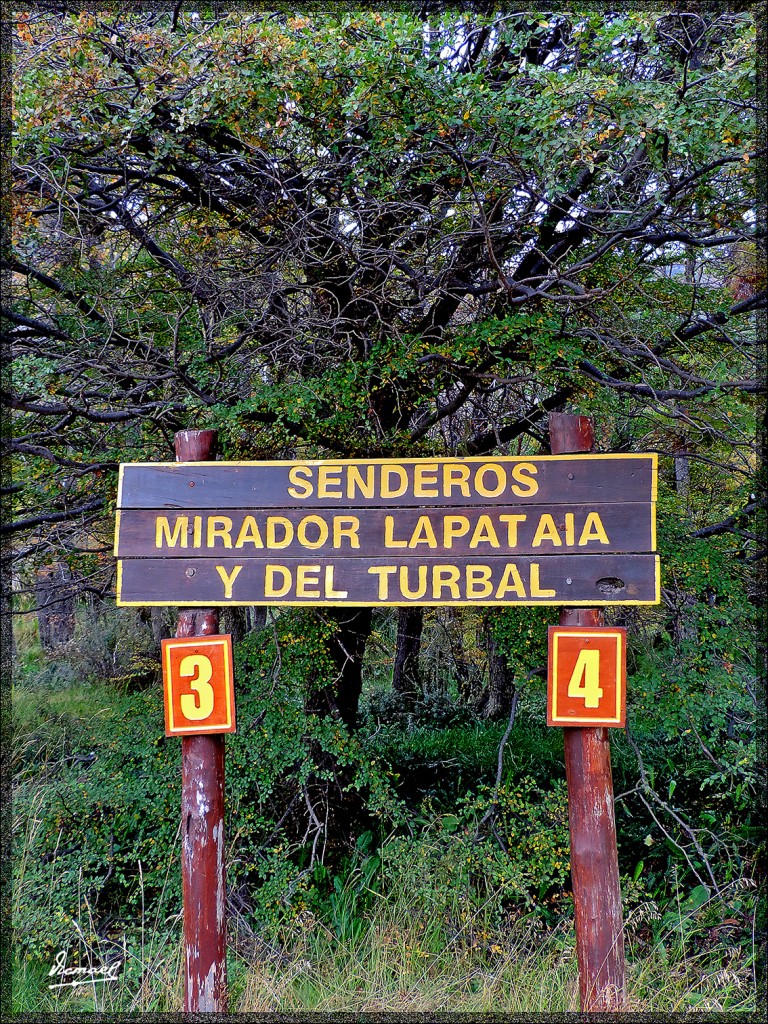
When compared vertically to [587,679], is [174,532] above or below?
above

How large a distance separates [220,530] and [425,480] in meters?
0.96

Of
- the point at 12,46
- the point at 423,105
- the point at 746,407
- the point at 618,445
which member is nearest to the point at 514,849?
the point at 618,445

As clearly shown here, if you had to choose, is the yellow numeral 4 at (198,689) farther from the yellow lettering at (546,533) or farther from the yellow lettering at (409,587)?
the yellow lettering at (546,533)

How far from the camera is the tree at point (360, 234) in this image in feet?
10.6

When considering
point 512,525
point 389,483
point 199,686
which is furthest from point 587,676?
point 199,686

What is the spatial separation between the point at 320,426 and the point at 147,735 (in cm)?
239

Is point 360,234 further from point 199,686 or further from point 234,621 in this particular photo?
point 234,621

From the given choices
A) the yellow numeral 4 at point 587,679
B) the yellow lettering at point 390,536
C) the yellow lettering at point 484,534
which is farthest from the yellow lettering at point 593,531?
the yellow lettering at point 390,536

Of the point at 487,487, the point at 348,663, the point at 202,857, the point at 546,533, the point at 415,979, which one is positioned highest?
the point at 487,487

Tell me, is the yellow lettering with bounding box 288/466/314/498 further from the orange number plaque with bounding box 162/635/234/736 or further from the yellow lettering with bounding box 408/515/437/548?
the orange number plaque with bounding box 162/635/234/736

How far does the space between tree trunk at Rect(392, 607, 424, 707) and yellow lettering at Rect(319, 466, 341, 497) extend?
3.70 meters

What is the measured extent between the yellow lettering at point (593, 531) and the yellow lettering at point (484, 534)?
1.23ft

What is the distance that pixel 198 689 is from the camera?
3.13 metres

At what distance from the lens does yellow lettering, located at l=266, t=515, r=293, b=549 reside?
10.2 ft
